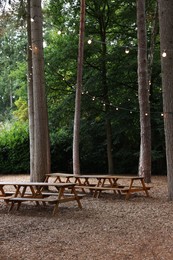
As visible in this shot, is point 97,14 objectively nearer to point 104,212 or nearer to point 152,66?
point 152,66

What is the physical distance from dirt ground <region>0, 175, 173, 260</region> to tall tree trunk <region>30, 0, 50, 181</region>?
2.18 m

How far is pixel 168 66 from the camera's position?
9.41m

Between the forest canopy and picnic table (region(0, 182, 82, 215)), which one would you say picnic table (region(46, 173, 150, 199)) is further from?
the forest canopy

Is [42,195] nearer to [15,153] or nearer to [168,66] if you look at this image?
[168,66]

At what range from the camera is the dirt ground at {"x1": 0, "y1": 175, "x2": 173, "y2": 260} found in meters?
4.98

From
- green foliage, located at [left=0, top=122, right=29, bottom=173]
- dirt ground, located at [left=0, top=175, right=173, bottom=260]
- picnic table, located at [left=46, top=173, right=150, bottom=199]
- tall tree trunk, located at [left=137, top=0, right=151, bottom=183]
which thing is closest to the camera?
dirt ground, located at [left=0, top=175, right=173, bottom=260]

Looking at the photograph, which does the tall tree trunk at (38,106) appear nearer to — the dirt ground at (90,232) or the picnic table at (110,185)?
the picnic table at (110,185)

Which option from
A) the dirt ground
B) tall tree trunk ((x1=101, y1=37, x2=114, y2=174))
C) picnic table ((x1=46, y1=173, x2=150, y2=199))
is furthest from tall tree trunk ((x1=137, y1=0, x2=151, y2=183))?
tall tree trunk ((x1=101, y1=37, x2=114, y2=174))

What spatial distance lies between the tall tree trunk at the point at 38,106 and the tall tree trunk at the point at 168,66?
3.65m

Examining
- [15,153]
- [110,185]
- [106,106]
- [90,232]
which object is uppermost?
[106,106]

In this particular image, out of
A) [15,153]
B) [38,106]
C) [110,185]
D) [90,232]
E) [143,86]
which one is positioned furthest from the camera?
[15,153]

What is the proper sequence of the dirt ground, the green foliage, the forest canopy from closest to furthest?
1. the dirt ground
2. the forest canopy
3. the green foliage

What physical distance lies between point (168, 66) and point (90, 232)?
15.9 ft

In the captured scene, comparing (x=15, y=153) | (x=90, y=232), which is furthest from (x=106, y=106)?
(x=90, y=232)
